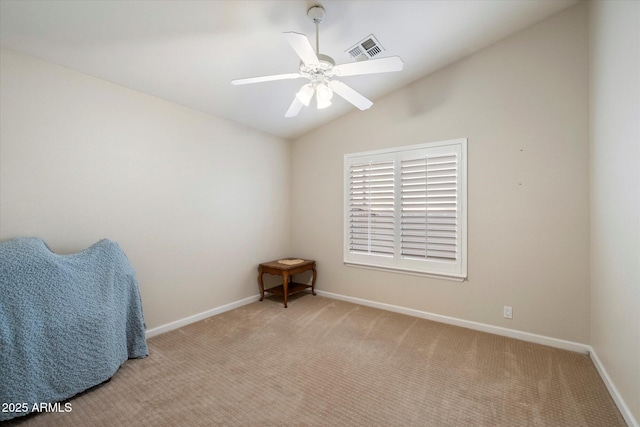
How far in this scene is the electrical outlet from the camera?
273 centimetres

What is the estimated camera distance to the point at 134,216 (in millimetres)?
2627

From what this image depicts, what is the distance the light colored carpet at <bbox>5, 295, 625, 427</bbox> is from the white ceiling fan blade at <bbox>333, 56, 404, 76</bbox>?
7.14ft

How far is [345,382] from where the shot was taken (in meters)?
2.04

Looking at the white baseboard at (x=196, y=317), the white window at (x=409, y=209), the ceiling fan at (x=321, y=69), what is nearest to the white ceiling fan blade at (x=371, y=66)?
the ceiling fan at (x=321, y=69)

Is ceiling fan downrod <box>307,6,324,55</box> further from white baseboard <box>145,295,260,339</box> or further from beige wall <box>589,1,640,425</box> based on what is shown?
white baseboard <box>145,295,260,339</box>

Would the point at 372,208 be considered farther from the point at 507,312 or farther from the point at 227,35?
the point at 227,35

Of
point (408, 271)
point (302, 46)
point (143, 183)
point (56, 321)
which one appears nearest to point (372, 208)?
point (408, 271)

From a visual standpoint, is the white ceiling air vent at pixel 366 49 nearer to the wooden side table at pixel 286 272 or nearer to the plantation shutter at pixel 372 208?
the plantation shutter at pixel 372 208

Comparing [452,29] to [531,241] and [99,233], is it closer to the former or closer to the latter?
[531,241]

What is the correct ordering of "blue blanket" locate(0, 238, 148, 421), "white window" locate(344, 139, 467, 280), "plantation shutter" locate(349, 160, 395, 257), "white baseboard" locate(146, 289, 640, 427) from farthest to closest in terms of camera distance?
"plantation shutter" locate(349, 160, 395, 257) → "white window" locate(344, 139, 467, 280) → "white baseboard" locate(146, 289, 640, 427) → "blue blanket" locate(0, 238, 148, 421)

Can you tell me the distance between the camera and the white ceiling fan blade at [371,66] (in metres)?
1.72

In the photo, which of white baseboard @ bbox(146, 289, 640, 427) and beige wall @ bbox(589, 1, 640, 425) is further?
white baseboard @ bbox(146, 289, 640, 427)

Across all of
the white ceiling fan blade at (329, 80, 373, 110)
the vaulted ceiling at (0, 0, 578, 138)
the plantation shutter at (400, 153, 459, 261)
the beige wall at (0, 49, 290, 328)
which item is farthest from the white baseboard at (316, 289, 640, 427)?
the vaulted ceiling at (0, 0, 578, 138)

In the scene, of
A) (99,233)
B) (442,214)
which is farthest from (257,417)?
(442,214)
